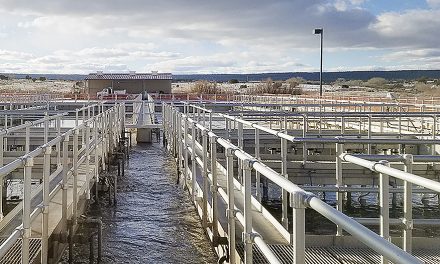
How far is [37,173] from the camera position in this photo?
1116 cm

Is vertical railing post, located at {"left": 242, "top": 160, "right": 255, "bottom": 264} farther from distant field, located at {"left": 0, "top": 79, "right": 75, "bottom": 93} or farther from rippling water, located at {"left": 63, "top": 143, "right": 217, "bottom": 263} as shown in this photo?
distant field, located at {"left": 0, "top": 79, "right": 75, "bottom": 93}

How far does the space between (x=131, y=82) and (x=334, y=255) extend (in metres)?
45.8

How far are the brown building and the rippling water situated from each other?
35221 millimetres

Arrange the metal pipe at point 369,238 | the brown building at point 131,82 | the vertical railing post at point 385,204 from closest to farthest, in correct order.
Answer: the metal pipe at point 369,238 → the vertical railing post at point 385,204 → the brown building at point 131,82

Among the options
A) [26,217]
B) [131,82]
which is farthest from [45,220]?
[131,82]

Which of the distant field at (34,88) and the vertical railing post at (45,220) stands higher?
the distant field at (34,88)

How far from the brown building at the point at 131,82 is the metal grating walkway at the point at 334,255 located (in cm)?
4262

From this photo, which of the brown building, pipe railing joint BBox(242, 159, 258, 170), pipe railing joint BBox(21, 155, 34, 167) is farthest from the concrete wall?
pipe railing joint BBox(242, 159, 258, 170)

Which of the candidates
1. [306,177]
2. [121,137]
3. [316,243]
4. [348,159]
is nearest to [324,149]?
[306,177]

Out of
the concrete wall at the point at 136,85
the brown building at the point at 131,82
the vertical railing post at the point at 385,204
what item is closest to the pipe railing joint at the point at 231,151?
the vertical railing post at the point at 385,204

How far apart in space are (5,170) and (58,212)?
9.54 ft

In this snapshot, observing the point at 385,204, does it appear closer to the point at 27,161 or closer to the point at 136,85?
the point at 27,161

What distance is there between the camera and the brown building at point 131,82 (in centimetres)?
4750

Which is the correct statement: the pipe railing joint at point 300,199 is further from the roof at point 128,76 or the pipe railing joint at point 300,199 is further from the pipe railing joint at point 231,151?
the roof at point 128,76
